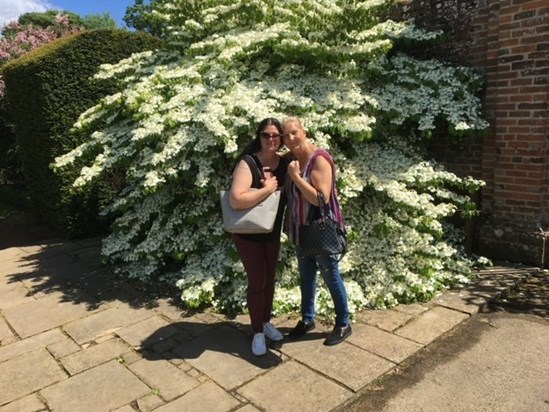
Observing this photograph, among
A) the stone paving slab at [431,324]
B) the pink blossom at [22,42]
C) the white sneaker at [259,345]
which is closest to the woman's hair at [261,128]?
the white sneaker at [259,345]

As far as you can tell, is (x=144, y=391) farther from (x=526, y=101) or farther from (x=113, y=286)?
(x=526, y=101)

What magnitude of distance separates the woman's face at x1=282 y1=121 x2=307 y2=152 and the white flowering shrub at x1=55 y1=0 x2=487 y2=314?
1.26m

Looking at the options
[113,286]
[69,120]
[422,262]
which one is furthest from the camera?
[69,120]

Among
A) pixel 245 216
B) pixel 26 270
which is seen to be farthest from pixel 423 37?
pixel 26 270

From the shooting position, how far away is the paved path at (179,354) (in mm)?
3156

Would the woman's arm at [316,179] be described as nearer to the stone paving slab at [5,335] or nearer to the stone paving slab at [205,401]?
the stone paving slab at [205,401]

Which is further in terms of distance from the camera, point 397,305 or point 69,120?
point 69,120

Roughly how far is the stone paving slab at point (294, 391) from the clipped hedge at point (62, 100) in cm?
533

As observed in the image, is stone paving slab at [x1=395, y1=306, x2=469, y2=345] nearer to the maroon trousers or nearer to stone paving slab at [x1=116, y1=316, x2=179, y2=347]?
the maroon trousers

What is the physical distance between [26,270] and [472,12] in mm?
6541

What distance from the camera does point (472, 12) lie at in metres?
5.54

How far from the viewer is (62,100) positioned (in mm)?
7332

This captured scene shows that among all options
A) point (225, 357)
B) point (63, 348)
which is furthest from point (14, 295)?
point (225, 357)

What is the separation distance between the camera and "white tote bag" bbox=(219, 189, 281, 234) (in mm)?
3264
